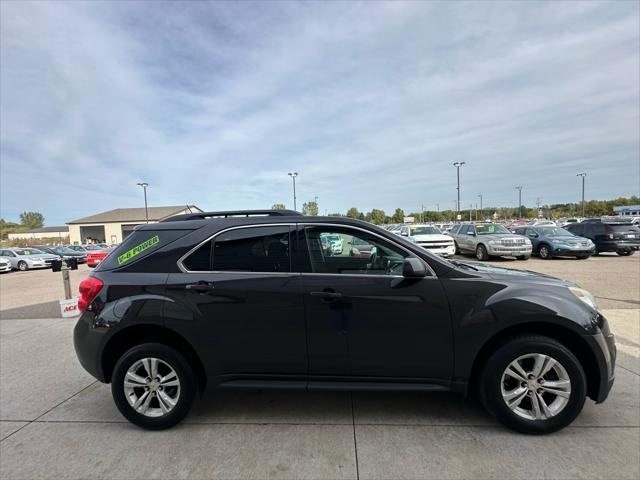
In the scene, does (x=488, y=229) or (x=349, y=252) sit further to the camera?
(x=488, y=229)

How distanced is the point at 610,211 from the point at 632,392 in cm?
11148

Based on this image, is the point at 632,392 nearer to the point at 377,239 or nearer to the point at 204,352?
the point at 377,239

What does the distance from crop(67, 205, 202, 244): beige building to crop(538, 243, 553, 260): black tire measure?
191 ft

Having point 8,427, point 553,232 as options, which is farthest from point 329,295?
point 553,232

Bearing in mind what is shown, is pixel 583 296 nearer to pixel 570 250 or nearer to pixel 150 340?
pixel 150 340

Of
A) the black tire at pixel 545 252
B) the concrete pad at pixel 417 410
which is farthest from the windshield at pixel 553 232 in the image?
the concrete pad at pixel 417 410

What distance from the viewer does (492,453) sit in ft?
8.48

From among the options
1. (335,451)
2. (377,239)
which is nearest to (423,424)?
(335,451)

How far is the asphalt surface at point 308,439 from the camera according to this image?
246cm

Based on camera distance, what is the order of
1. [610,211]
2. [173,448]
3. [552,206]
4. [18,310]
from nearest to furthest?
[173,448] → [18,310] → [610,211] → [552,206]

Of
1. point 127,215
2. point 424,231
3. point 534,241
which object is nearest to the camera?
point 534,241

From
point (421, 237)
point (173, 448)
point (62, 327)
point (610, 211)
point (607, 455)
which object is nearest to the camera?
point (607, 455)

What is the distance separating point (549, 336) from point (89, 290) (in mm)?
3945

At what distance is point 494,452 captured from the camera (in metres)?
2.60
